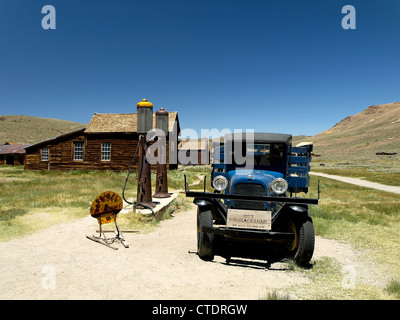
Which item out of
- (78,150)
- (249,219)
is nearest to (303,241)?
(249,219)

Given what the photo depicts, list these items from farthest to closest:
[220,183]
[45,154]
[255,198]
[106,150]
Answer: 1. [45,154]
2. [106,150]
3. [220,183]
4. [255,198]

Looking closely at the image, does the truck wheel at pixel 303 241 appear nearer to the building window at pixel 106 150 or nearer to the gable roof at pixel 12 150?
the building window at pixel 106 150

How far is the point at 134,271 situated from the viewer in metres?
4.54

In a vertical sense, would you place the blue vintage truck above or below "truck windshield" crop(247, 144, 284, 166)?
below

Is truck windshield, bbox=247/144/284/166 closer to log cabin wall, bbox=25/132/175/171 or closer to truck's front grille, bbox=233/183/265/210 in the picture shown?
truck's front grille, bbox=233/183/265/210

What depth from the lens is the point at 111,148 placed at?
25141 millimetres

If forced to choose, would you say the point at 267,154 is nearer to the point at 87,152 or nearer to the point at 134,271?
the point at 134,271

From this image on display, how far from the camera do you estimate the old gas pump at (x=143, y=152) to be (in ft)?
28.8

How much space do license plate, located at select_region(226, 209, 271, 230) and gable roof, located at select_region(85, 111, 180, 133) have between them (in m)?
20.6

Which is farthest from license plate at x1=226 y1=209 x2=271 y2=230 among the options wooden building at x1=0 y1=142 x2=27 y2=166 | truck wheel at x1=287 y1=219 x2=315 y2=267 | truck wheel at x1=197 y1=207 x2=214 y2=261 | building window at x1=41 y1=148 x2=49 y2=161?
wooden building at x1=0 y1=142 x2=27 y2=166

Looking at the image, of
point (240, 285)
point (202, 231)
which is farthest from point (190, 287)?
point (202, 231)

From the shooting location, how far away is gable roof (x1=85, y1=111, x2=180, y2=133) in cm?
2498

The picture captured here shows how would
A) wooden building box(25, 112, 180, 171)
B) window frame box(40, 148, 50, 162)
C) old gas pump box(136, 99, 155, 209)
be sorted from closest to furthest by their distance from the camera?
old gas pump box(136, 99, 155, 209) → wooden building box(25, 112, 180, 171) → window frame box(40, 148, 50, 162)

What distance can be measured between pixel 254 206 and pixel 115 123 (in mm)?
23201
